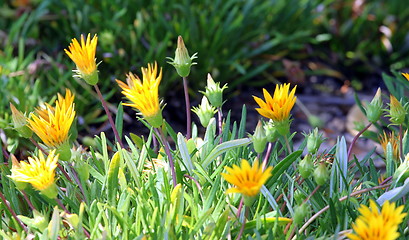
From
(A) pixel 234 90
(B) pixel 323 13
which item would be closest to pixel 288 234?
(A) pixel 234 90

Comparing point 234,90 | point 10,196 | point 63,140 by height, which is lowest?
point 234,90

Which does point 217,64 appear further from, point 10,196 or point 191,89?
point 10,196

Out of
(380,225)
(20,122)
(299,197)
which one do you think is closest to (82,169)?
(20,122)

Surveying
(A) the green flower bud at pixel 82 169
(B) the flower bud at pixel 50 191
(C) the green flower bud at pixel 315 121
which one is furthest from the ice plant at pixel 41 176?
(C) the green flower bud at pixel 315 121

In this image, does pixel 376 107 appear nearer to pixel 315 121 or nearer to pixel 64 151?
pixel 64 151

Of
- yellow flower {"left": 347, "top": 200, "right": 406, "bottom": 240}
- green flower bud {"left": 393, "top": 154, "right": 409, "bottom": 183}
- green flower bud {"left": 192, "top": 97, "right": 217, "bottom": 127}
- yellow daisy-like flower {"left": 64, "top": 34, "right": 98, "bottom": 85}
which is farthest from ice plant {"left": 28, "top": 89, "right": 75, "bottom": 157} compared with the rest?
green flower bud {"left": 393, "top": 154, "right": 409, "bottom": 183}
